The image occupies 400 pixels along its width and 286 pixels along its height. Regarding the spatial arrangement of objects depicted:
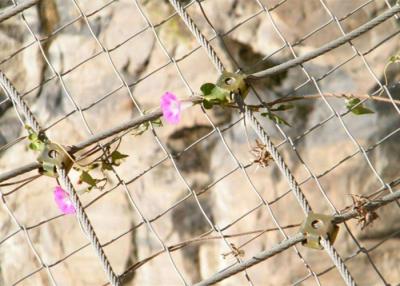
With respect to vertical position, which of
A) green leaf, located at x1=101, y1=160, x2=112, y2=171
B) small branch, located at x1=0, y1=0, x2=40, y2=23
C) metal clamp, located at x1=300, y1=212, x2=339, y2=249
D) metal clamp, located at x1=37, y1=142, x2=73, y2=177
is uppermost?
small branch, located at x1=0, y1=0, x2=40, y2=23

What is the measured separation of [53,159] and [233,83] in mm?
276

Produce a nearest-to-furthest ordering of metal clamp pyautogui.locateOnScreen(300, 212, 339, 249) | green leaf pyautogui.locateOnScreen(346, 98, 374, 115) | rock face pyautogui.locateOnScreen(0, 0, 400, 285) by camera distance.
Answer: metal clamp pyautogui.locateOnScreen(300, 212, 339, 249) < green leaf pyautogui.locateOnScreen(346, 98, 374, 115) < rock face pyautogui.locateOnScreen(0, 0, 400, 285)

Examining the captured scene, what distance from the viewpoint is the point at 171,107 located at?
113 cm

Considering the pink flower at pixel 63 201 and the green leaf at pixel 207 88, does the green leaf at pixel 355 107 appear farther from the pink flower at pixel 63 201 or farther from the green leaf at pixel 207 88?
the pink flower at pixel 63 201

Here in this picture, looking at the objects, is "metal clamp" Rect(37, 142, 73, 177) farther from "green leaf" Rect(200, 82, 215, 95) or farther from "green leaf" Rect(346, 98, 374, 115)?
"green leaf" Rect(346, 98, 374, 115)

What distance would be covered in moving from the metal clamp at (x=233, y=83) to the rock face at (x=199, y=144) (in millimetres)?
546

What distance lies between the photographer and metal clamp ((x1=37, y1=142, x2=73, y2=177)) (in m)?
1.11

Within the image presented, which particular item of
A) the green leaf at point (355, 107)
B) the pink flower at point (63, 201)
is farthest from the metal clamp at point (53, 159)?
the green leaf at point (355, 107)

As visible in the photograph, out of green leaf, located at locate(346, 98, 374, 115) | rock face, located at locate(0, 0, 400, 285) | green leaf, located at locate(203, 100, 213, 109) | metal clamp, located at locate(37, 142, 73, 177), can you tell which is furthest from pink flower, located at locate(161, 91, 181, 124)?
rock face, located at locate(0, 0, 400, 285)

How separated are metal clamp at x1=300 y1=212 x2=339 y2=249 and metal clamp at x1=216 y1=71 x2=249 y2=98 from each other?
0.19 metres

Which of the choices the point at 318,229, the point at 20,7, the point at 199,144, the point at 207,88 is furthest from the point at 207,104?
the point at 199,144

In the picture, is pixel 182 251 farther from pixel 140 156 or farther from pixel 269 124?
pixel 269 124

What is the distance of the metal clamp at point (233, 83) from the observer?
1077 mm

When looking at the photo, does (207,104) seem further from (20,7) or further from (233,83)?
(20,7)
